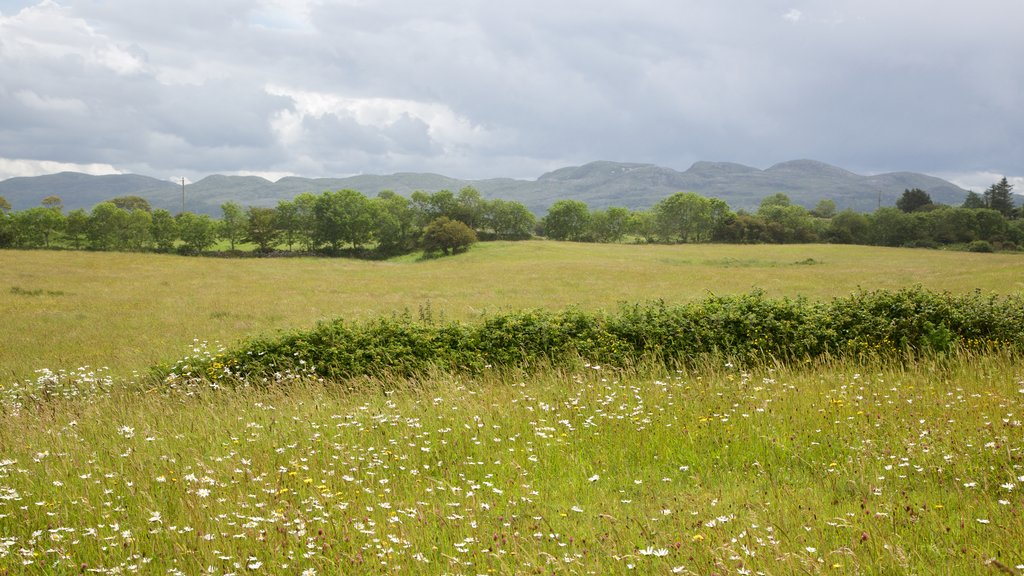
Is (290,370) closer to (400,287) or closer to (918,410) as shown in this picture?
(918,410)

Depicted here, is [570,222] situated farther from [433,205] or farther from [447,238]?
[447,238]

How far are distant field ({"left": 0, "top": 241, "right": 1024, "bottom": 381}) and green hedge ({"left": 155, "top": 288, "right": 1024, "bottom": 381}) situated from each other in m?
2.26

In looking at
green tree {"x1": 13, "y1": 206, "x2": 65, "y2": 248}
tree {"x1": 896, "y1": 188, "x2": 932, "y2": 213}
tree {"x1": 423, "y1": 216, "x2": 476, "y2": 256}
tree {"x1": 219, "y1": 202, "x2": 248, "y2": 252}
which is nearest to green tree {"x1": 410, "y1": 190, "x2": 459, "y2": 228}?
tree {"x1": 423, "y1": 216, "x2": 476, "y2": 256}

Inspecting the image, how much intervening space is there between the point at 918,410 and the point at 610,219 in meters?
137

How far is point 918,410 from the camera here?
28.2 ft

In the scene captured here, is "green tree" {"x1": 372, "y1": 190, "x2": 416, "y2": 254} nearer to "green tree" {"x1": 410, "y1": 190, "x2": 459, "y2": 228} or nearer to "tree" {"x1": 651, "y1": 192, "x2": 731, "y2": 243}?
"green tree" {"x1": 410, "y1": 190, "x2": 459, "y2": 228}

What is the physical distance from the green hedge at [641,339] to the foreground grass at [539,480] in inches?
88.8

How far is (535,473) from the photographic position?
6.85m

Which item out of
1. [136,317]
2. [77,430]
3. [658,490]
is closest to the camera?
[658,490]

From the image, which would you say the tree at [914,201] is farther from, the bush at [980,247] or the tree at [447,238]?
the tree at [447,238]

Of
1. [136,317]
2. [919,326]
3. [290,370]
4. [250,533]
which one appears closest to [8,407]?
[290,370]

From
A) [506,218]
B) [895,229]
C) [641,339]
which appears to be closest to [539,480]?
[641,339]

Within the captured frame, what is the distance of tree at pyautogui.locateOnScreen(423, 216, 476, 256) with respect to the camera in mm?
95000

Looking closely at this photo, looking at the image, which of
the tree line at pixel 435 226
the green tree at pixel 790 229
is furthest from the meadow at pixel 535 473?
the green tree at pixel 790 229
